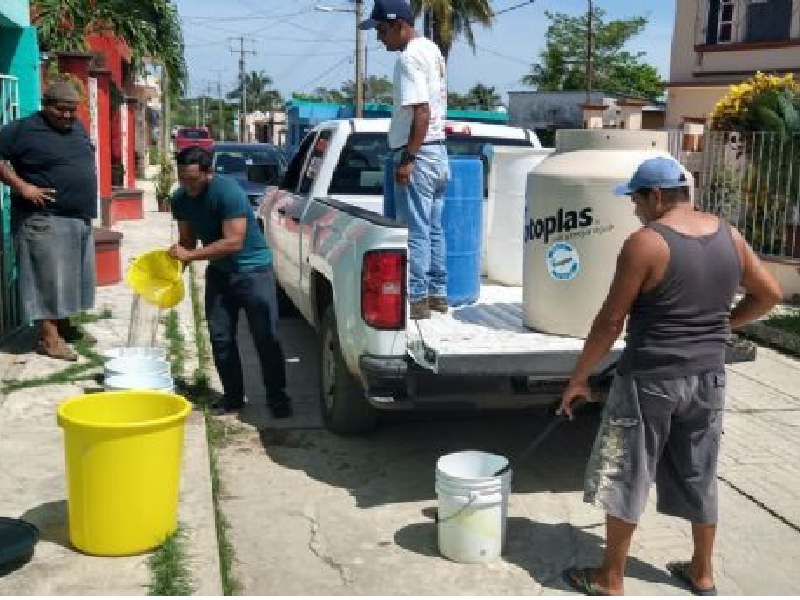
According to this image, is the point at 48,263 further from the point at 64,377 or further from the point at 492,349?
the point at 492,349

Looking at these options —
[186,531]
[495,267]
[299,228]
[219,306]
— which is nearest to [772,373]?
[495,267]

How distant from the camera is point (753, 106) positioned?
34.5 ft

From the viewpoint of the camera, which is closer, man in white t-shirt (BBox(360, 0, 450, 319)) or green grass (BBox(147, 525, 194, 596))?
green grass (BBox(147, 525, 194, 596))

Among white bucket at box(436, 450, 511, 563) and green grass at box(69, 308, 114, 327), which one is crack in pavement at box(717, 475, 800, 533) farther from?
green grass at box(69, 308, 114, 327)

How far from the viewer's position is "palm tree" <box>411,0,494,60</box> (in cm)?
3027

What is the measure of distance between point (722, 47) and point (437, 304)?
60.2 feet

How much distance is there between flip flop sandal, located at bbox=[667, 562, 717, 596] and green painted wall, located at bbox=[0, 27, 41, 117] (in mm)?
6452

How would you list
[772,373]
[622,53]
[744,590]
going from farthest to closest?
[622,53]
[772,373]
[744,590]

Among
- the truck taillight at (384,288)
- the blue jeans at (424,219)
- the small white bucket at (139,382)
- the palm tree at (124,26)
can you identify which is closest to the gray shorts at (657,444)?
the truck taillight at (384,288)

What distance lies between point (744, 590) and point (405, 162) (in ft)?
8.85

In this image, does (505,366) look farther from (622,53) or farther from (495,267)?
(622,53)

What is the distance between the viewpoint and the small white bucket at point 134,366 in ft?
18.1

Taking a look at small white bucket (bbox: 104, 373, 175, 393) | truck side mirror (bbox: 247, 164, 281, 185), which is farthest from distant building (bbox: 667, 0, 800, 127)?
small white bucket (bbox: 104, 373, 175, 393)

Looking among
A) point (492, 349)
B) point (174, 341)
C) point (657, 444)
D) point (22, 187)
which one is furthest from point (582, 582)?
point (174, 341)
